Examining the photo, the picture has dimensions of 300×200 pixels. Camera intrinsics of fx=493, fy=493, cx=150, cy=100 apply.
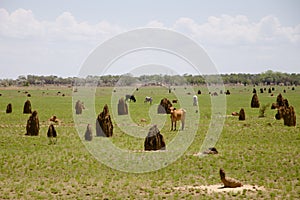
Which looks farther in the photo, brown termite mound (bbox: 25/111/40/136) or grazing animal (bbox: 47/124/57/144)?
brown termite mound (bbox: 25/111/40/136)

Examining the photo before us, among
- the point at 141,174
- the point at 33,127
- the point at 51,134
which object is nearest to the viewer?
the point at 141,174

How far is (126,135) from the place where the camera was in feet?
86.4

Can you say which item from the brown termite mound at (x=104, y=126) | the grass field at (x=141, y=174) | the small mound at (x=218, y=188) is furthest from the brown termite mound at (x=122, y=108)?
the small mound at (x=218, y=188)

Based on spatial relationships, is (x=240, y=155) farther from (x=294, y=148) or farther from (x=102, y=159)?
(x=102, y=159)

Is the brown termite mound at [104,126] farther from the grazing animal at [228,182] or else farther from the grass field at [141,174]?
the grazing animal at [228,182]

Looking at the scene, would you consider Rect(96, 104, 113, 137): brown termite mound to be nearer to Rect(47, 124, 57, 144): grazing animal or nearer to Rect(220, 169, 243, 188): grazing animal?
Rect(47, 124, 57, 144): grazing animal

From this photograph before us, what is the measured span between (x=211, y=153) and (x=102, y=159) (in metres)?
4.40

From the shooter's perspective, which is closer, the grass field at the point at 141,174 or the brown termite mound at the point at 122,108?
the grass field at the point at 141,174

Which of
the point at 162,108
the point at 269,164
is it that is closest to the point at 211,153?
the point at 269,164

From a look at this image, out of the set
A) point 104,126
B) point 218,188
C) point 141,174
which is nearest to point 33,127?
point 104,126

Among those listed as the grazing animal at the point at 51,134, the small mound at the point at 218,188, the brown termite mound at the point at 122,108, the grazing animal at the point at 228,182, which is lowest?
the small mound at the point at 218,188

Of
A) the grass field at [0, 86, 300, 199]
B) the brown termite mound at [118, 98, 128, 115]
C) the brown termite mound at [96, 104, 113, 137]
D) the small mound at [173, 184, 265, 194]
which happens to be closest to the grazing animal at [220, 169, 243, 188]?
the small mound at [173, 184, 265, 194]

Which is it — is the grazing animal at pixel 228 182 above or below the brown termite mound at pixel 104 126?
below

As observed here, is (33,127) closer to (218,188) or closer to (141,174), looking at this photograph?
(141,174)
